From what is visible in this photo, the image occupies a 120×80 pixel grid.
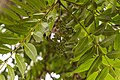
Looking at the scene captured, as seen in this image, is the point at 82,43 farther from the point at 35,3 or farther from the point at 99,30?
the point at 35,3

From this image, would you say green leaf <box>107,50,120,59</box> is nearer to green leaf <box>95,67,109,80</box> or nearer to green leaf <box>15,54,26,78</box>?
green leaf <box>95,67,109,80</box>

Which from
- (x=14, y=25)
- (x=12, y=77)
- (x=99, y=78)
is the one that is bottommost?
(x=99, y=78)

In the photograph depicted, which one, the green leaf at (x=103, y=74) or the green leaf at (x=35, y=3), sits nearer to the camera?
the green leaf at (x=103, y=74)

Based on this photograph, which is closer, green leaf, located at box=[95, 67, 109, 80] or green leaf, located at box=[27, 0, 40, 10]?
green leaf, located at box=[95, 67, 109, 80]

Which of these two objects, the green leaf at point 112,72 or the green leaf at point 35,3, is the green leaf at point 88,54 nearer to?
the green leaf at point 112,72

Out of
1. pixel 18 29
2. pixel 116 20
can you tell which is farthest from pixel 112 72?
pixel 18 29

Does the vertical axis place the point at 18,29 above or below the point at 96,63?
above

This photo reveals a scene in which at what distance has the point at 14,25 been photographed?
0.75m

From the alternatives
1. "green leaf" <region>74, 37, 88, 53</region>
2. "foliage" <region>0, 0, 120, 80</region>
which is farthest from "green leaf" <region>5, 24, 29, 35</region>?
"green leaf" <region>74, 37, 88, 53</region>

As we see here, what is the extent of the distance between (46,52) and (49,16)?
2.50 ft

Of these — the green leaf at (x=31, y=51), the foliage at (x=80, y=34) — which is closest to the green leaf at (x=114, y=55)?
the foliage at (x=80, y=34)

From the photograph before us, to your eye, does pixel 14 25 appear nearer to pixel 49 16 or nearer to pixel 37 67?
pixel 49 16

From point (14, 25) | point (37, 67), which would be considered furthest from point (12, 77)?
point (37, 67)

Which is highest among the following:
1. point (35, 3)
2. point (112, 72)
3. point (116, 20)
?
point (35, 3)
